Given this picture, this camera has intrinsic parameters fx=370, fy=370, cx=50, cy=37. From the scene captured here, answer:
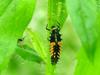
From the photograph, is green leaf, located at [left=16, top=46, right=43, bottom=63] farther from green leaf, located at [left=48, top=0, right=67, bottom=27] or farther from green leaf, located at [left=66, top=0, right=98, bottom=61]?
green leaf, located at [left=66, top=0, right=98, bottom=61]

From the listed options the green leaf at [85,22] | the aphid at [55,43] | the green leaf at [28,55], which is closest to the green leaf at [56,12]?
the aphid at [55,43]

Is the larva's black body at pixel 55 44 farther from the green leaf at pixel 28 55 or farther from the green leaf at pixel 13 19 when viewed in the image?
the green leaf at pixel 28 55

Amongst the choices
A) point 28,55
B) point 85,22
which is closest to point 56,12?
point 85,22

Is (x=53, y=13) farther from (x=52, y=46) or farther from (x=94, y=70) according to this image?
(x=94, y=70)

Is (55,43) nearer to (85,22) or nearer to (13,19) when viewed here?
Result: (13,19)

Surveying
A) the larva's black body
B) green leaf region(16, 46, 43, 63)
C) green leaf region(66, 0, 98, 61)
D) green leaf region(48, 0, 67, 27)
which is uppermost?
green leaf region(66, 0, 98, 61)

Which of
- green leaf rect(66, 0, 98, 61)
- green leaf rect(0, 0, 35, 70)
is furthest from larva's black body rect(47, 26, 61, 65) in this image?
green leaf rect(66, 0, 98, 61)

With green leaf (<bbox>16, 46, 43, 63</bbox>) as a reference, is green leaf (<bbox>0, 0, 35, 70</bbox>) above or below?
above
